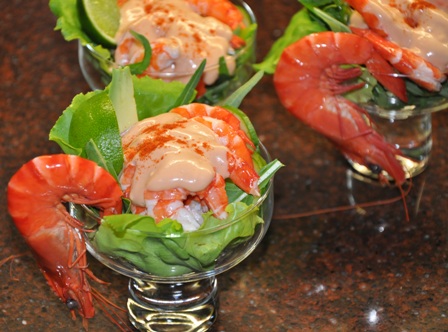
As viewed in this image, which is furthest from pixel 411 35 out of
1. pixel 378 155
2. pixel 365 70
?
pixel 378 155

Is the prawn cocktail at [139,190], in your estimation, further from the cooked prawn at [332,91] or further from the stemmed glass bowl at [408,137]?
the stemmed glass bowl at [408,137]

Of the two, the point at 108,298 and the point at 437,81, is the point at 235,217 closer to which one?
the point at 108,298

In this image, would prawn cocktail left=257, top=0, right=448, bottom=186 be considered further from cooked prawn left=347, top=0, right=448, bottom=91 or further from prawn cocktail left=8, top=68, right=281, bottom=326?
prawn cocktail left=8, top=68, right=281, bottom=326

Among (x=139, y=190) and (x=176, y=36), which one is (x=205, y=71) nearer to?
(x=176, y=36)

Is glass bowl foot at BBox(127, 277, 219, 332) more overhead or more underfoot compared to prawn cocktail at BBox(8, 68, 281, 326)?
more underfoot

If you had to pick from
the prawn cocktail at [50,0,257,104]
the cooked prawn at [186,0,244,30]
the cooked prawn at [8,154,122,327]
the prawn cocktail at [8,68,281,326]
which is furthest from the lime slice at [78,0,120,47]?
the cooked prawn at [8,154,122,327]

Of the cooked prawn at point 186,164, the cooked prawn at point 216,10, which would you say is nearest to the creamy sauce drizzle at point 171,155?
the cooked prawn at point 186,164
